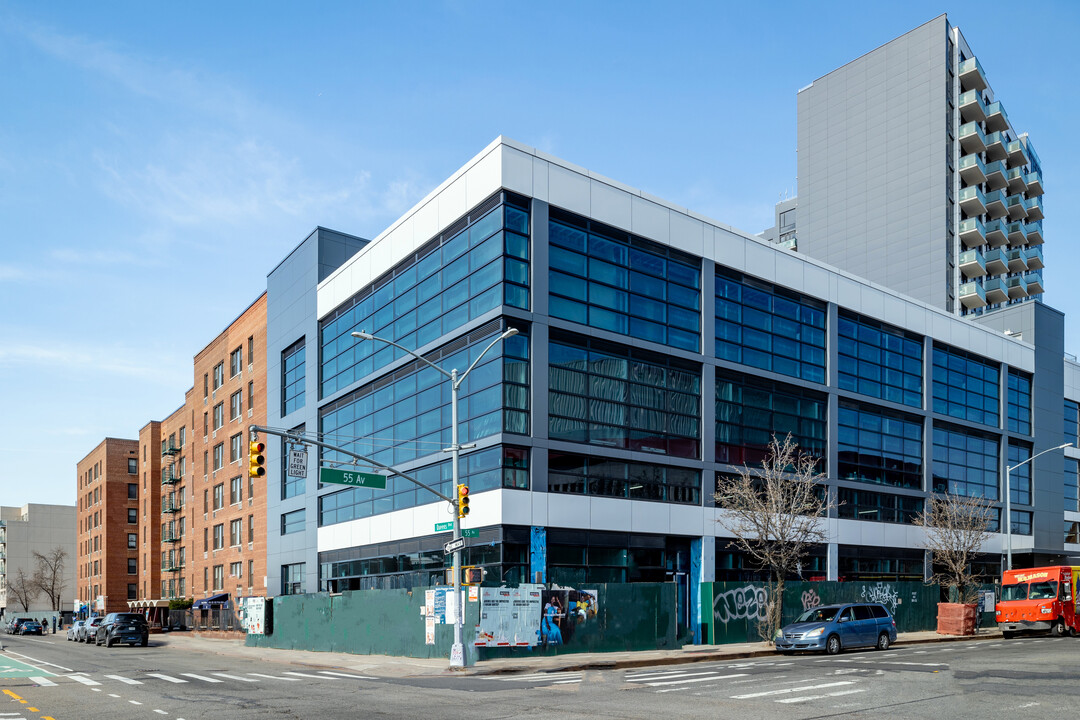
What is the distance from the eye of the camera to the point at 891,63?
78500mm

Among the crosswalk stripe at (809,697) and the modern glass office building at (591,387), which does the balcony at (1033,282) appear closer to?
the modern glass office building at (591,387)

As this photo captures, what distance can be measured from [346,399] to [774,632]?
2222 cm

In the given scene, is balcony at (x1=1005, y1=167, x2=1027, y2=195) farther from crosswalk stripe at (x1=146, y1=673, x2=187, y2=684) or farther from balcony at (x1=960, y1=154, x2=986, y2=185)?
crosswalk stripe at (x1=146, y1=673, x2=187, y2=684)

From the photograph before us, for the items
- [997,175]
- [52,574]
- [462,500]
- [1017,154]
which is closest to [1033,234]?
[1017,154]

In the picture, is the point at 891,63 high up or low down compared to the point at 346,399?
up

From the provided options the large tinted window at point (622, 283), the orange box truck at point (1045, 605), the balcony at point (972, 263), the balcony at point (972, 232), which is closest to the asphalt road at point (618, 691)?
the orange box truck at point (1045, 605)

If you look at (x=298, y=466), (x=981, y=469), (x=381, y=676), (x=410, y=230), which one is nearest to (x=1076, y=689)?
(x=381, y=676)

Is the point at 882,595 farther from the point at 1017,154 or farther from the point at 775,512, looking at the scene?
the point at 1017,154

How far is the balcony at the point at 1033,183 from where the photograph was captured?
86125mm

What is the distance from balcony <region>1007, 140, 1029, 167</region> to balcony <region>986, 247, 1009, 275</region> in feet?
30.0

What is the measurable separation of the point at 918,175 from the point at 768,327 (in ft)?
132

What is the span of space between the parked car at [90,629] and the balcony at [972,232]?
6763 centimetres

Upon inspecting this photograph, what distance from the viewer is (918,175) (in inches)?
2985

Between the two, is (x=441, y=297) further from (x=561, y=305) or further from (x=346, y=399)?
(x=346, y=399)
